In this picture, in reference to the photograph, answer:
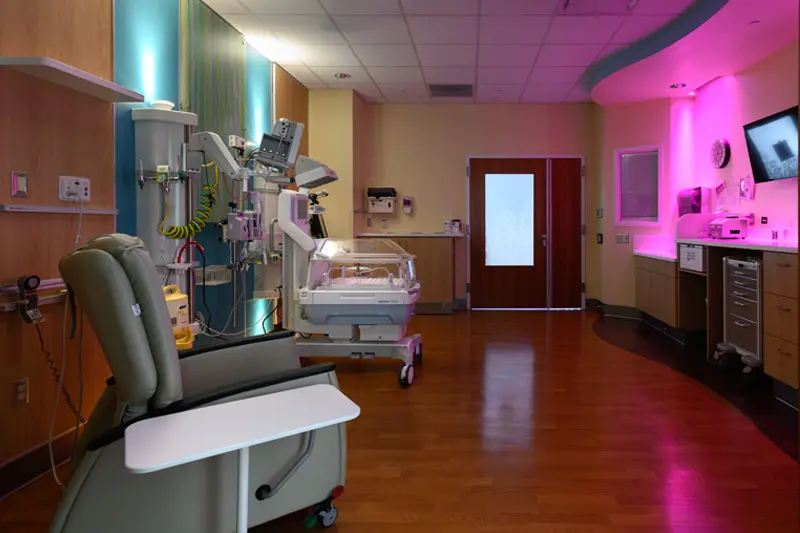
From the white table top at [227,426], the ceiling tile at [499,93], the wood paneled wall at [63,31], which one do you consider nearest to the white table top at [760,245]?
the ceiling tile at [499,93]

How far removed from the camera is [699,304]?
17.6ft

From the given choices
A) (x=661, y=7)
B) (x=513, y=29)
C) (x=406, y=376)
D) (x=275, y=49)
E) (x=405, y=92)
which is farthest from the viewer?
(x=405, y=92)

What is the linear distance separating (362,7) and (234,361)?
10.7 ft

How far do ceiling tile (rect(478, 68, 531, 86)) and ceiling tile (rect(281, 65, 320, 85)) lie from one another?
1848mm

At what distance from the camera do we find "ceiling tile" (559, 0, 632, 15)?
442 cm

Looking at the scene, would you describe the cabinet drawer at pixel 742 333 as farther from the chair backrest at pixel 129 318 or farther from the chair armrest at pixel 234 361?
the chair backrest at pixel 129 318

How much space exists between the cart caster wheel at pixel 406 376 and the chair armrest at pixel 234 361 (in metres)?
1.66

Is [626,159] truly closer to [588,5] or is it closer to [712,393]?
[588,5]

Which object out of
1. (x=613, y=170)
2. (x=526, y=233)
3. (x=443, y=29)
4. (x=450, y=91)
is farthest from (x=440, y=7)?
(x=526, y=233)

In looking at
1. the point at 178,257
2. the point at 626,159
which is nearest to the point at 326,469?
the point at 178,257

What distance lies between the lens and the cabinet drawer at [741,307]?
406 cm

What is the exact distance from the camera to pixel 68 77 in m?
2.65

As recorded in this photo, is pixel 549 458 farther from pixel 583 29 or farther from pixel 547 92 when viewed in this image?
pixel 547 92

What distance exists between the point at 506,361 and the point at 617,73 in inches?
122
